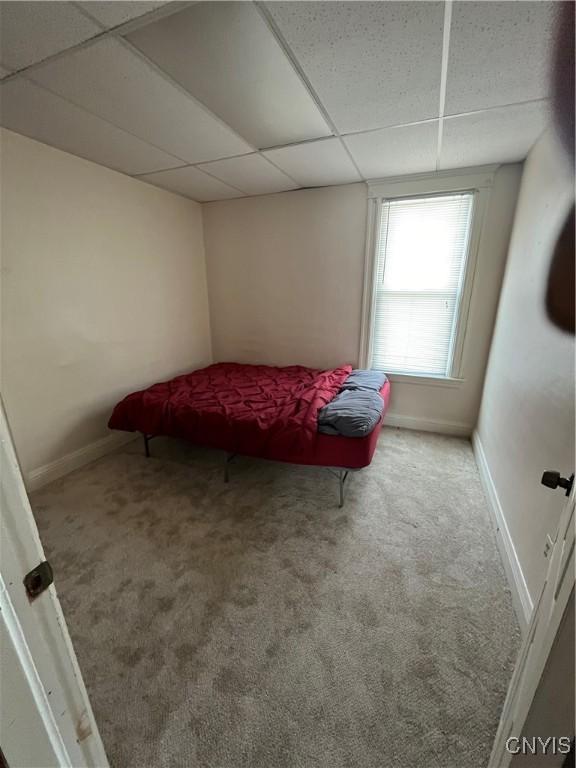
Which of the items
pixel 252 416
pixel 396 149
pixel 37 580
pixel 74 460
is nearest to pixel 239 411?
pixel 252 416

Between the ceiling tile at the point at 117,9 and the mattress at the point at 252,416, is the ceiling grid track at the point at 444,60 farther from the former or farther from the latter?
the mattress at the point at 252,416

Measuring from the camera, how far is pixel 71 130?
1.91 m

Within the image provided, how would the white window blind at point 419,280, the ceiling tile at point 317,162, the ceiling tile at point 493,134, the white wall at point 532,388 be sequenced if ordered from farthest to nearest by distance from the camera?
1. the white window blind at point 419,280
2. the ceiling tile at point 317,162
3. the ceiling tile at point 493,134
4. the white wall at point 532,388

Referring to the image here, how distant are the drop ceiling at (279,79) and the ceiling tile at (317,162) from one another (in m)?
0.02

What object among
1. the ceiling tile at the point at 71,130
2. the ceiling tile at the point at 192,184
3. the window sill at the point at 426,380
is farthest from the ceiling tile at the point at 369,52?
the window sill at the point at 426,380

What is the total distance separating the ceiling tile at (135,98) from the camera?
4.42 ft

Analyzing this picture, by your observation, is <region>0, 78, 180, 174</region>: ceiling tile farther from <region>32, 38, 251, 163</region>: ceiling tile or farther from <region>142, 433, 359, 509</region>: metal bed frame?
<region>142, 433, 359, 509</region>: metal bed frame

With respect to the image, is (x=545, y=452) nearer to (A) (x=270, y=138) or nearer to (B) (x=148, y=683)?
(B) (x=148, y=683)

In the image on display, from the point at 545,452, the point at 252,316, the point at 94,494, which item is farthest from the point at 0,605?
the point at 252,316

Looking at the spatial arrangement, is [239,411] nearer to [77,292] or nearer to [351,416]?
[351,416]

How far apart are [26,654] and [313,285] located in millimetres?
3157

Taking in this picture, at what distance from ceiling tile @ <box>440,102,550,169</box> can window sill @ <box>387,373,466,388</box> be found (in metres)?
1.74

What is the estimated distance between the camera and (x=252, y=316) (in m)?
3.58

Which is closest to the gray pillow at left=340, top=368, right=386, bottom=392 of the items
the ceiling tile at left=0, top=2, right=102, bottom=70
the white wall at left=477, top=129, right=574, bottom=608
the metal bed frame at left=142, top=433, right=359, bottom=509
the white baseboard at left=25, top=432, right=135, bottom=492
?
the metal bed frame at left=142, top=433, right=359, bottom=509
